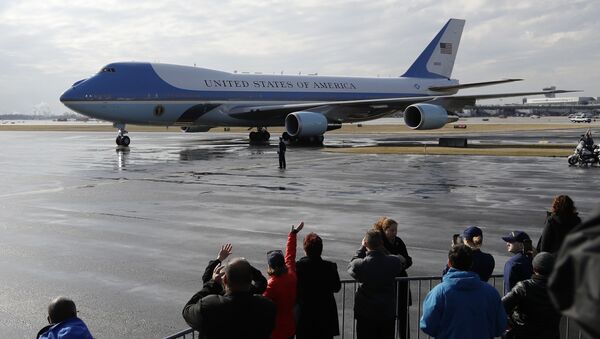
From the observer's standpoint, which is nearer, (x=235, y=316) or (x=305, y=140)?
(x=235, y=316)

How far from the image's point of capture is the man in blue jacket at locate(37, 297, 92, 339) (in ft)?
12.8

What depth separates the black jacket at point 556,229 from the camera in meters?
6.67

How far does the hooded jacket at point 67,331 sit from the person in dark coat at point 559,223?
505 cm

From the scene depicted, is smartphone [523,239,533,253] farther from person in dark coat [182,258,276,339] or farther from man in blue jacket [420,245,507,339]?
person in dark coat [182,258,276,339]

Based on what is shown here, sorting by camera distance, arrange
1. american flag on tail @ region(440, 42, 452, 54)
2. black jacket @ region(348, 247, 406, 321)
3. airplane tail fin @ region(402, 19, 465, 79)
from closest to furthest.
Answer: black jacket @ region(348, 247, 406, 321) → airplane tail fin @ region(402, 19, 465, 79) → american flag on tail @ region(440, 42, 452, 54)

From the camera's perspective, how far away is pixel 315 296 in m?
5.35

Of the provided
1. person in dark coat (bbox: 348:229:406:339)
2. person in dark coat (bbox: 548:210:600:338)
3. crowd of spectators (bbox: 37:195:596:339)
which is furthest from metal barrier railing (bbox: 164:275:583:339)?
person in dark coat (bbox: 548:210:600:338)

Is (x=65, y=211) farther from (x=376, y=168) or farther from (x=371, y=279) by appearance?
(x=376, y=168)

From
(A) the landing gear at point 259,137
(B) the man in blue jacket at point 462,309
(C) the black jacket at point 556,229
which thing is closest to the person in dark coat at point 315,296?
(B) the man in blue jacket at point 462,309

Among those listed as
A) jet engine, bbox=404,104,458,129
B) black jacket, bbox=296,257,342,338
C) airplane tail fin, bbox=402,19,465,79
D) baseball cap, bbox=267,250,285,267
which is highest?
airplane tail fin, bbox=402,19,465,79

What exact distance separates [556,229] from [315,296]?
10.1ft

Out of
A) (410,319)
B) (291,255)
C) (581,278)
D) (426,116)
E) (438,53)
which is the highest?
(438,53)

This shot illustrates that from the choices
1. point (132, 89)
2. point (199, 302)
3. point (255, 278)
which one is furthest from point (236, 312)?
point (132, 89)

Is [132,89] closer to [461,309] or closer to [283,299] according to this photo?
[283,299]
